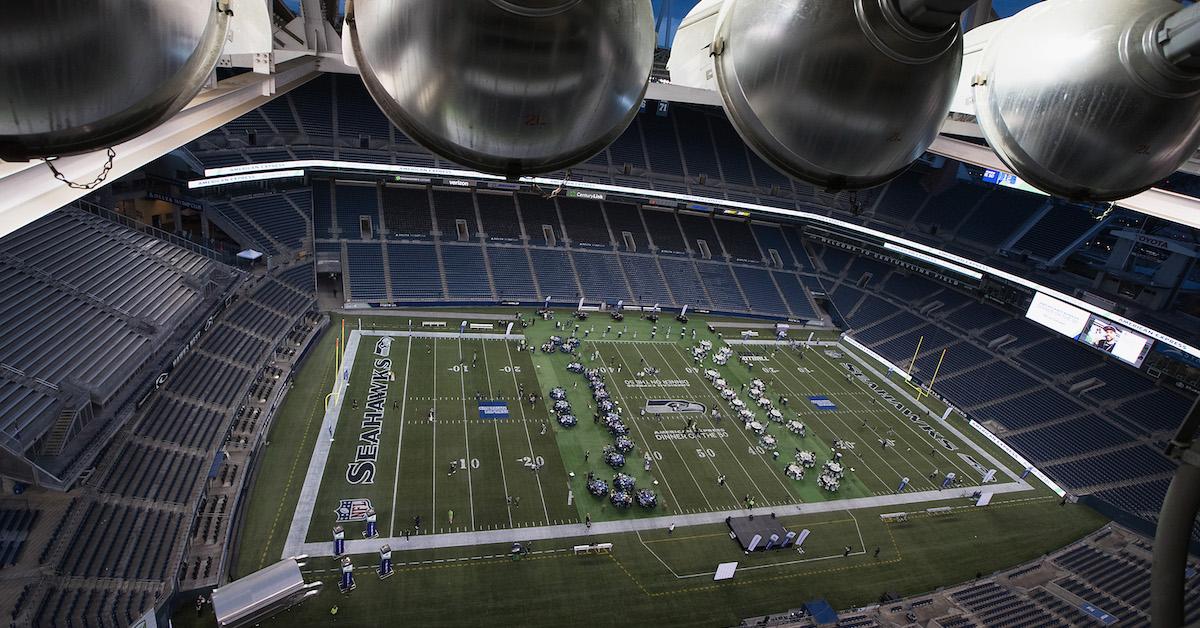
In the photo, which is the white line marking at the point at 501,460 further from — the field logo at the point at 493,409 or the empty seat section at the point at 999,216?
the empty seat section at the point at 999,216

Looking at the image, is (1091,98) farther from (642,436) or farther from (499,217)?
(499,217)

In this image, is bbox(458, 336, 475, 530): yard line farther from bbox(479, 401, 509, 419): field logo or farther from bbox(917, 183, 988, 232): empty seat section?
bbox(917, 183, 988, 232): empty seat section

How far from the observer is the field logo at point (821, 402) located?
27.6m

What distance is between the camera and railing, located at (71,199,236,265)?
22.8 metres

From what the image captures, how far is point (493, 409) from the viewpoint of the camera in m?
22.8

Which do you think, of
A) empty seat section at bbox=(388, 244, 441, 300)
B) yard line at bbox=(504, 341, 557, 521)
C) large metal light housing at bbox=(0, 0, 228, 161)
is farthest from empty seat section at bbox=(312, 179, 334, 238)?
large metal light housing at bbox=(0, 0, 228, 161)

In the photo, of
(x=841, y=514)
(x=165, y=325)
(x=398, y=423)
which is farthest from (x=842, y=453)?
(x=165, y=325)

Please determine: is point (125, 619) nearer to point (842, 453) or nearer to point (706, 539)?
point (706, 539)

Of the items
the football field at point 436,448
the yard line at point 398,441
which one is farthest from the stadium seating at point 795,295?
the yard line at point 398,441

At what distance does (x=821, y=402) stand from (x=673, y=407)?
7.99 metres

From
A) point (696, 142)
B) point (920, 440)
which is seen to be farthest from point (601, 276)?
point (920, 440)

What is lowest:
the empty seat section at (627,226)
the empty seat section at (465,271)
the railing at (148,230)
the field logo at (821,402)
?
the field logo at (821,402)

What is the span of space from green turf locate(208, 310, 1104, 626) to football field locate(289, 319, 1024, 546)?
0.12 m

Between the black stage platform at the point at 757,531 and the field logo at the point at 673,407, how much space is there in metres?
6.66
